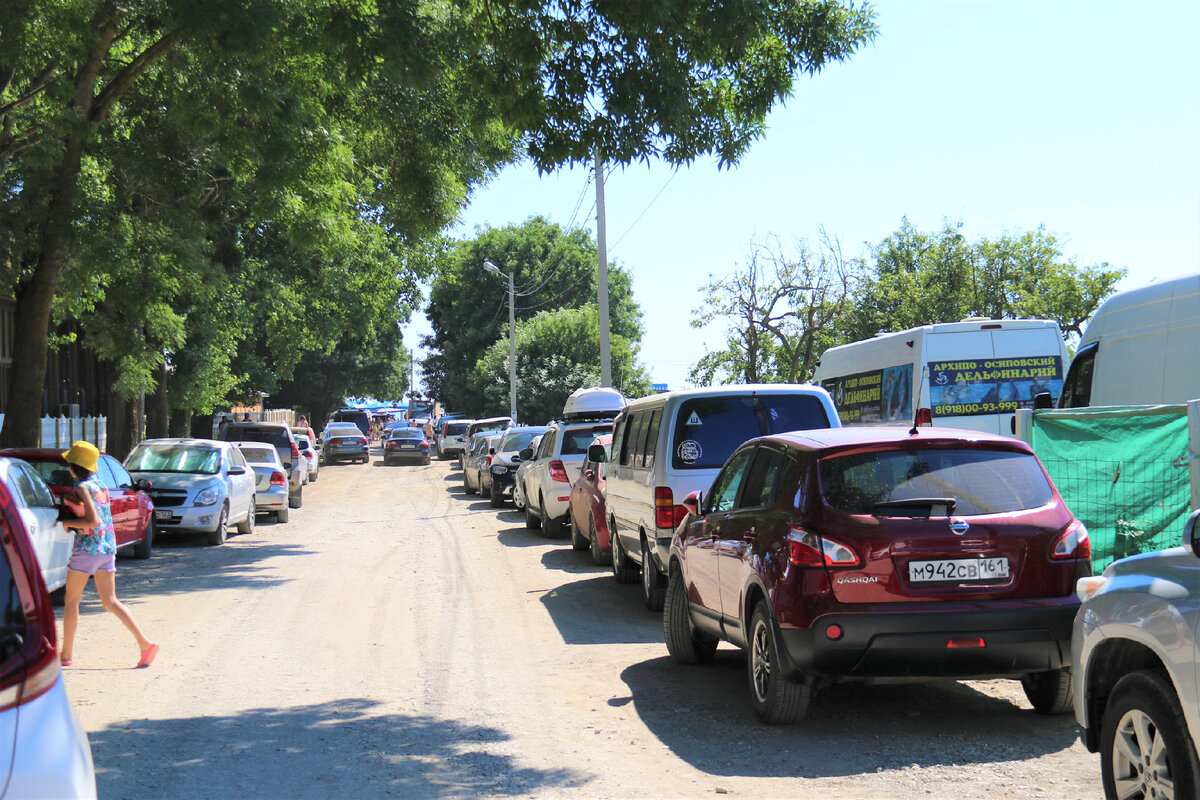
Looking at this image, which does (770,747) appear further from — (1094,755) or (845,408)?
(845,408)

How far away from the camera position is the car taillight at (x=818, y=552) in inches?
247

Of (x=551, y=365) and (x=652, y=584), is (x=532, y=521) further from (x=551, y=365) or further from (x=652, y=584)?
(x=551, y=365)

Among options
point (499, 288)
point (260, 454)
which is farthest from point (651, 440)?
point (499, 288)

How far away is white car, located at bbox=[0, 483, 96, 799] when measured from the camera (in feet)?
9.61

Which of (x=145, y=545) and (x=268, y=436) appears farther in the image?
(x=268, y=436)

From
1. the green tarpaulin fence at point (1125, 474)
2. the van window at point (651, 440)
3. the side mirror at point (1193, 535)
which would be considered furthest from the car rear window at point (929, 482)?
the van window at point (651, 440)

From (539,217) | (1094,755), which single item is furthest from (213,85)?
(539,217)

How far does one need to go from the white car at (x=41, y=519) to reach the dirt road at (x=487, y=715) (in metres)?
0.67

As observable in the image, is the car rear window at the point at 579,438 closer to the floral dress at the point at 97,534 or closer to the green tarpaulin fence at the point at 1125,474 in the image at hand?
the green tarpaulin fence at the point at 1125,474

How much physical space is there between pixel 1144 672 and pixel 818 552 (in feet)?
6.95

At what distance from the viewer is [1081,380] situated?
12.4 meters

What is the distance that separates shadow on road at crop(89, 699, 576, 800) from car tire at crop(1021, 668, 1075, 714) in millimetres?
2854

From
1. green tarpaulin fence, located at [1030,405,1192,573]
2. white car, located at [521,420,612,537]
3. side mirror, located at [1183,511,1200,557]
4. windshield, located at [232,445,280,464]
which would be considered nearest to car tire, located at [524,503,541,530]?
white car, located at [521,420,612,537]

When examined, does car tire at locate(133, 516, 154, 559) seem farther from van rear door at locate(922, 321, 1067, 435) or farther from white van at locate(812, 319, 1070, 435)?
van rear door at locate(922, 321, 1067, 435)
